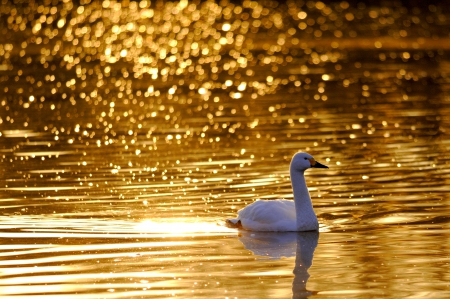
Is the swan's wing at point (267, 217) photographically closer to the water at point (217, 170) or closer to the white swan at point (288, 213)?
the white swan at point (288, 213)

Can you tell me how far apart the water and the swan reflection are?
0.03 meters

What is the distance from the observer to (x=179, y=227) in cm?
1408

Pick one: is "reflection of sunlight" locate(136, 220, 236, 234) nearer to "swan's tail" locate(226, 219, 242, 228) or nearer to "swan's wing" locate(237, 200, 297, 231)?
"swan's tail" locate(226, 219, 242, 228)

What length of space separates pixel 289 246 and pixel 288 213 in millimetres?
1147

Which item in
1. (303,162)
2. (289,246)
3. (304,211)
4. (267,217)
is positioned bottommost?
(289,246)

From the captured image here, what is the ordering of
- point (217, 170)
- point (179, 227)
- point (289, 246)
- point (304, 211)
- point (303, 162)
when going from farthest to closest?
point (217, 170)
point (303, 162)
point (179, 227)
point (304, 211)
point (289, 246)

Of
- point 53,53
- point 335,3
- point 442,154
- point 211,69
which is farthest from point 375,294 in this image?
point 335,3

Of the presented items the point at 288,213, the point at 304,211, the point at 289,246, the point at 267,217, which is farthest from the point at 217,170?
the point at 289,246

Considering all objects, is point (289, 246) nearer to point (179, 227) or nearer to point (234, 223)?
point (234, 223)

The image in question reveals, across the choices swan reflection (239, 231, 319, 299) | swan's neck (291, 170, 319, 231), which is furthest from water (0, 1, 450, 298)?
swan's neck (291, 170, 319, 231)

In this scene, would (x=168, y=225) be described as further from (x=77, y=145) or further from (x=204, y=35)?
(x=204, y=35)

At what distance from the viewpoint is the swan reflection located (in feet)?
38.6

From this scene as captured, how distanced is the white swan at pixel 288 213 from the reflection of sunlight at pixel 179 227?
0.24 metres

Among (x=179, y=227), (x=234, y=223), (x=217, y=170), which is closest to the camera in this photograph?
(x=179, y=227)
